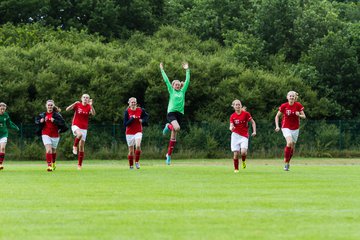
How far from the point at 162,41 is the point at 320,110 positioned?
1580cm

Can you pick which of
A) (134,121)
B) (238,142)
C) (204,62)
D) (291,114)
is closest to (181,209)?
(238,142)

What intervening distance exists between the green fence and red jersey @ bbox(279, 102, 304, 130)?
19.1 metres

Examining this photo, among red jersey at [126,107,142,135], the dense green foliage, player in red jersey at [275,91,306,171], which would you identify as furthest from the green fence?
player in red jersey at [275,91,306,171]

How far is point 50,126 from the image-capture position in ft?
88.6

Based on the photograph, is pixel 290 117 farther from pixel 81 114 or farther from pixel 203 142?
pixel 203 142

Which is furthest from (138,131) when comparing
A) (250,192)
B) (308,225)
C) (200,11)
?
(200,11)

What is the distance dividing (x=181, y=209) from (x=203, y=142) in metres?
34.2

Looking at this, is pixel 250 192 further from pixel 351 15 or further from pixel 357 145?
pixel 351 15

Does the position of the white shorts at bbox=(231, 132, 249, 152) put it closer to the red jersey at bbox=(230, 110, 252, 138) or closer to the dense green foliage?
the red jersey at bbox=(230, 110, 252, 138)

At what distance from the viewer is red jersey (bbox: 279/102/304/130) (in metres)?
27.2

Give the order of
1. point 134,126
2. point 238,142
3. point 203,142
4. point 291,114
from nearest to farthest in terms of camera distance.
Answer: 1. point 238,142
2. point 291,114
3. point 134,126
4. point 203,142

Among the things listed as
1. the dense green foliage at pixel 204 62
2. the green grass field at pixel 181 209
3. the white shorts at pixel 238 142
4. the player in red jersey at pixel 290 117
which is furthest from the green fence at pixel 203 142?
the green grass field at pixel 181 209

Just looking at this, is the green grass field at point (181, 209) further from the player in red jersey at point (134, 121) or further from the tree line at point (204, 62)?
the tree line at point (204, 62)

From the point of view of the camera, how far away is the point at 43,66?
51188 millimetres
